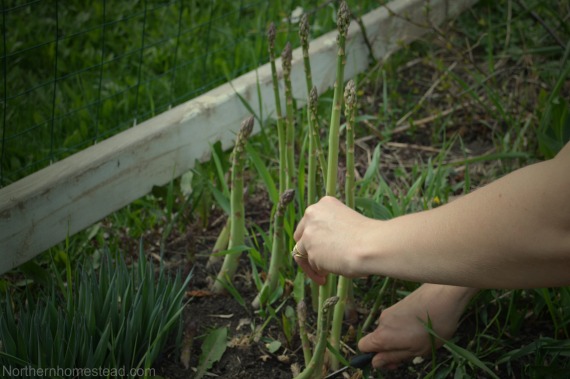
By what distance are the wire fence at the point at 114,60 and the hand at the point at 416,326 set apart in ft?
3.54

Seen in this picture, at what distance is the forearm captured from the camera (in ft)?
3.51

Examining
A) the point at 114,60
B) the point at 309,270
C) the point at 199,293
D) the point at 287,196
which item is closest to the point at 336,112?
the point at 287,196

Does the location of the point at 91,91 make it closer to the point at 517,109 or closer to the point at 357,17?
the point at 357,17

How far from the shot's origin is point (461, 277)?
1.19 metres

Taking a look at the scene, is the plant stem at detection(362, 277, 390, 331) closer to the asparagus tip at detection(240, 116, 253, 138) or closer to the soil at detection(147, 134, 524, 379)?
the soil at detection(147, 134, 524, 379)

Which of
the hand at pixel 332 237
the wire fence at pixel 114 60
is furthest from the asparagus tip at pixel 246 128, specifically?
the wire fence at pixel 114 60

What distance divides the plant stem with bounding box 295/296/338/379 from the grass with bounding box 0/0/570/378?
0.18 metres

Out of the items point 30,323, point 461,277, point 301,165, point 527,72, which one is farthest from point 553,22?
point 30,323

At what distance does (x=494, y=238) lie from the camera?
1.12m

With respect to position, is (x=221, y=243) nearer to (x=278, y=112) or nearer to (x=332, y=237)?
(x=278, y=112)

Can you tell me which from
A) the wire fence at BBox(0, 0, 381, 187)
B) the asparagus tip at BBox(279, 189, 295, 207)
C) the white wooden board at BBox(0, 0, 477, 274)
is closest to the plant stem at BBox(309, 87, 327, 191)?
the asparagus tip at BBox(279, 189, 295, 207)

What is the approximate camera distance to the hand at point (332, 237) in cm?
129

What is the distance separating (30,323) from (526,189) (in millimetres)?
1016

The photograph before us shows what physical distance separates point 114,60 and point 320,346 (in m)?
1.27
